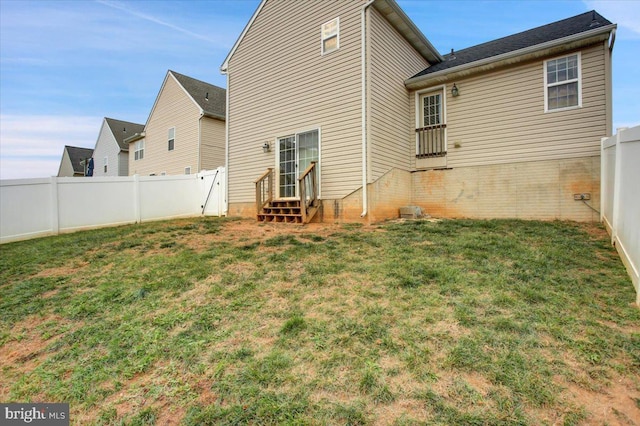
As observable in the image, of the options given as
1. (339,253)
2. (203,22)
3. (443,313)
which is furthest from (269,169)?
(203,22)

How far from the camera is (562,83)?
741 centimetres

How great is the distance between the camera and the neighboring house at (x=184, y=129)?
53.5 feet

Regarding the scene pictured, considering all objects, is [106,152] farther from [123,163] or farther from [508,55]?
[508,55]

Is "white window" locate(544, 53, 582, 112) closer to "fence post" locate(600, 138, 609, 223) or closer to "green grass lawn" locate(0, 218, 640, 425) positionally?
"fence post" locate(600, 138, 609, 223)

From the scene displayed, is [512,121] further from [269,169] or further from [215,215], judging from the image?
[215,215]

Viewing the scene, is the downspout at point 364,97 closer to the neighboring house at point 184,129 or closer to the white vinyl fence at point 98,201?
the white vinyl fence at point 98,201

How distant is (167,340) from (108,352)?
0.51m

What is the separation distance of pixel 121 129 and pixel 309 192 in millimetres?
23187

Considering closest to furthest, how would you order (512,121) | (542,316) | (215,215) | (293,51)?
(542,316), (512,121), (293,51), (215,215)

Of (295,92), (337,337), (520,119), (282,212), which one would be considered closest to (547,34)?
(520,119)

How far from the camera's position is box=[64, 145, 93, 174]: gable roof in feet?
98.9

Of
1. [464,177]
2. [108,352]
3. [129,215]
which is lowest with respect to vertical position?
[108,352]

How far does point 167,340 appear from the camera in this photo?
281 cm

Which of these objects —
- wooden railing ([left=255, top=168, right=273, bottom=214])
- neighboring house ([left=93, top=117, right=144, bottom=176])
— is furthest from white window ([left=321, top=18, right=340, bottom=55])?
neighboring house ([left=93, top=117, right=144, bottom=176])
